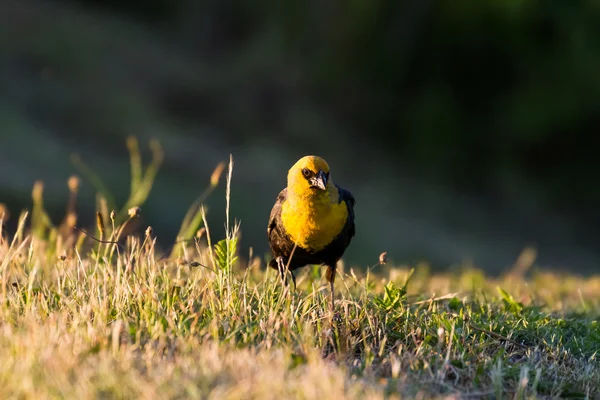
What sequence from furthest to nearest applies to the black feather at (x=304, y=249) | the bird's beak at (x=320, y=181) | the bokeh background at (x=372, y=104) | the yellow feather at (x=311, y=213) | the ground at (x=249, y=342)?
the bokeh background at (x=372, y=104) → the black feather at (x=304, y=249) → the yellow feather at (x=311, y=213) → the bird's beak at (x=320, y=181) → the ground at (x=249, y=342)

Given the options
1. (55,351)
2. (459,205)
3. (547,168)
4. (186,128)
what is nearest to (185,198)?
(186,128)

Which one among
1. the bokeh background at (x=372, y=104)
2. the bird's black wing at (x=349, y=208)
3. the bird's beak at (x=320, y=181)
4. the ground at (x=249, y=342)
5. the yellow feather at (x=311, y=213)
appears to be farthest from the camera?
the bokeh background at (x=372, y=104)

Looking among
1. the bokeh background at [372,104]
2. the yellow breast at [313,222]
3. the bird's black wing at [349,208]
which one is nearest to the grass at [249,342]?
the yellow breast at [313,222]

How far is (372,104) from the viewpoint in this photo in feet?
76.1

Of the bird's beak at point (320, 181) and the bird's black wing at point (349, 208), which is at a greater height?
the bird's beak at point (320, 181)

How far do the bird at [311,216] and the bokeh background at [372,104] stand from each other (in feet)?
40.4

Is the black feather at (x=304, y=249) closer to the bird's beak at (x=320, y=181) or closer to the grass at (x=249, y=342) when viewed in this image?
the grass at (x=249, y=342)

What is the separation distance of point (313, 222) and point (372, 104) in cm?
1874

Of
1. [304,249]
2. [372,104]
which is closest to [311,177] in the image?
[304,249]

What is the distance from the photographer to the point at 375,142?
23281mm

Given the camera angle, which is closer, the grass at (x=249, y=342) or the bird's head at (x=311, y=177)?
the grass at (x=249, y=342)

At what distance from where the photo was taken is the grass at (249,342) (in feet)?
10.1

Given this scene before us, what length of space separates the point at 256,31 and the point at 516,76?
8075mm

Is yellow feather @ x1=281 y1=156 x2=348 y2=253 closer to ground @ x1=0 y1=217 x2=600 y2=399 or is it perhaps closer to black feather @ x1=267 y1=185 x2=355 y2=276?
black feather @ x1=267 y1=185 x2=355 y2=276
